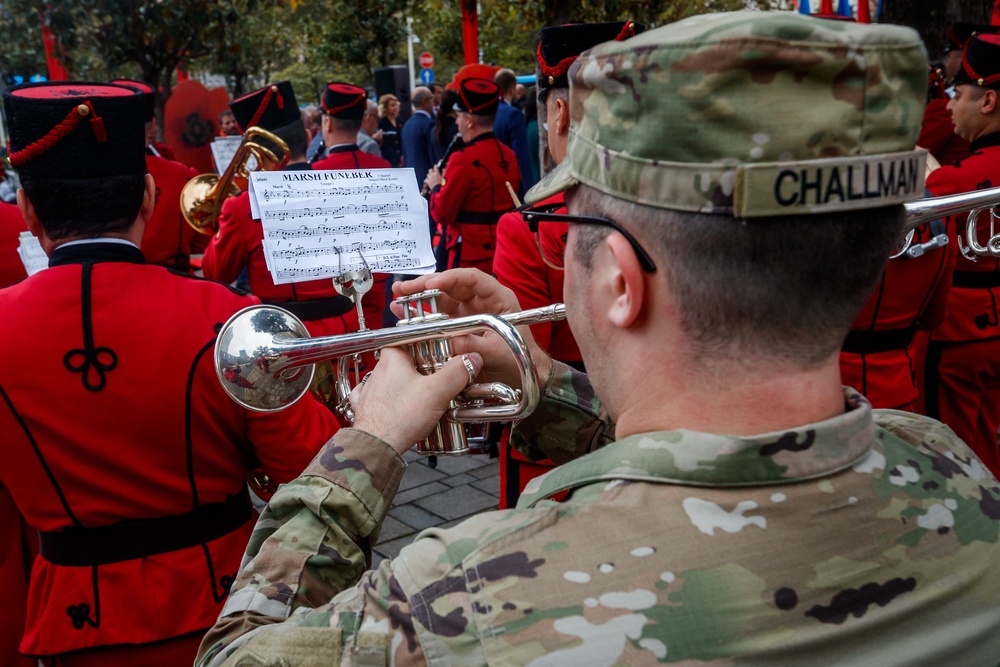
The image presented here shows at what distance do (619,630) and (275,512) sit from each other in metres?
0.64

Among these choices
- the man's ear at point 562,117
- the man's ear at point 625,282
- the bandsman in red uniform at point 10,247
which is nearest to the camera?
the man's ear at point 625,282

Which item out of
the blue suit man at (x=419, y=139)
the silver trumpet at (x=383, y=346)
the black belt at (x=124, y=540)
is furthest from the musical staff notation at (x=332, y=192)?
the blue suit man at (x=419, y=139)

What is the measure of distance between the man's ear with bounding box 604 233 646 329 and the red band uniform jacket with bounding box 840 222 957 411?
246cm

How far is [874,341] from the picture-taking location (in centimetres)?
341

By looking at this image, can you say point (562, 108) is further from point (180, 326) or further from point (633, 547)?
point (633, 547)

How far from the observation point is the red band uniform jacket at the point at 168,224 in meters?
5.19

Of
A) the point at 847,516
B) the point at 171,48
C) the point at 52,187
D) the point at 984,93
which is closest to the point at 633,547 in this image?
the point at 847,516

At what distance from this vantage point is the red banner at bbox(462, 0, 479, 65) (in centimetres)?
1065

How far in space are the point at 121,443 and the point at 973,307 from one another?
360 centimetres

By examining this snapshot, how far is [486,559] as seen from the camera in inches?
41.8

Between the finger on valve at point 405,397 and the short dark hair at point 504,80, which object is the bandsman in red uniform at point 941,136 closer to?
the finger on valve at point 405,397

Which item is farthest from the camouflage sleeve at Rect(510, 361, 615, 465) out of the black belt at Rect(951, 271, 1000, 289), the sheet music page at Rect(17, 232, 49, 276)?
the black belt at Rect(951, 271, 1000, 289)

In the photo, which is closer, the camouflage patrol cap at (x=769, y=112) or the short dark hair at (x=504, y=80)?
the camouflage patrol cap at (x=769, y=112)

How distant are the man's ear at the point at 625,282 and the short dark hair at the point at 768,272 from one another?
0.08 ft
